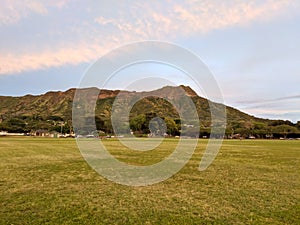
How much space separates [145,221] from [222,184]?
217 inches

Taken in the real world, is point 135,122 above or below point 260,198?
above

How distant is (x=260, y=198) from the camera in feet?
28.9

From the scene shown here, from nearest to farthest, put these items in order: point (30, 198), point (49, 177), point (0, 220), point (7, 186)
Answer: point (0, 220) < point (30, 198) < point (7, 186) < point (49, 177)

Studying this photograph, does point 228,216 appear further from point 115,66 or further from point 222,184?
point 115,66

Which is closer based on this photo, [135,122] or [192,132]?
[135,122]

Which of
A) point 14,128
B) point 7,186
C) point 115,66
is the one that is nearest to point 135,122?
point 14,128

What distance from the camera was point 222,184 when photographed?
1116 centimetres

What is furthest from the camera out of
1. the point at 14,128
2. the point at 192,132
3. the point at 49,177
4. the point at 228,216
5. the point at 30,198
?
the point at 14,128

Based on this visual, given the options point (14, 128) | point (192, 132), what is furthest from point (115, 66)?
point (14, 128)

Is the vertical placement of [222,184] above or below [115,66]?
below

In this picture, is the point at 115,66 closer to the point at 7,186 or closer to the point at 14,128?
the point at 7,186

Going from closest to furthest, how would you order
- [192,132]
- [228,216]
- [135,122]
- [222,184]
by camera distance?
[228,216] → [222,184] → [135,122] → [192,132]

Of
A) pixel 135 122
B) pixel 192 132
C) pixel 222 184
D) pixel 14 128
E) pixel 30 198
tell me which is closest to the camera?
pixel 30 198

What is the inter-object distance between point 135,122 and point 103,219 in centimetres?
9223
